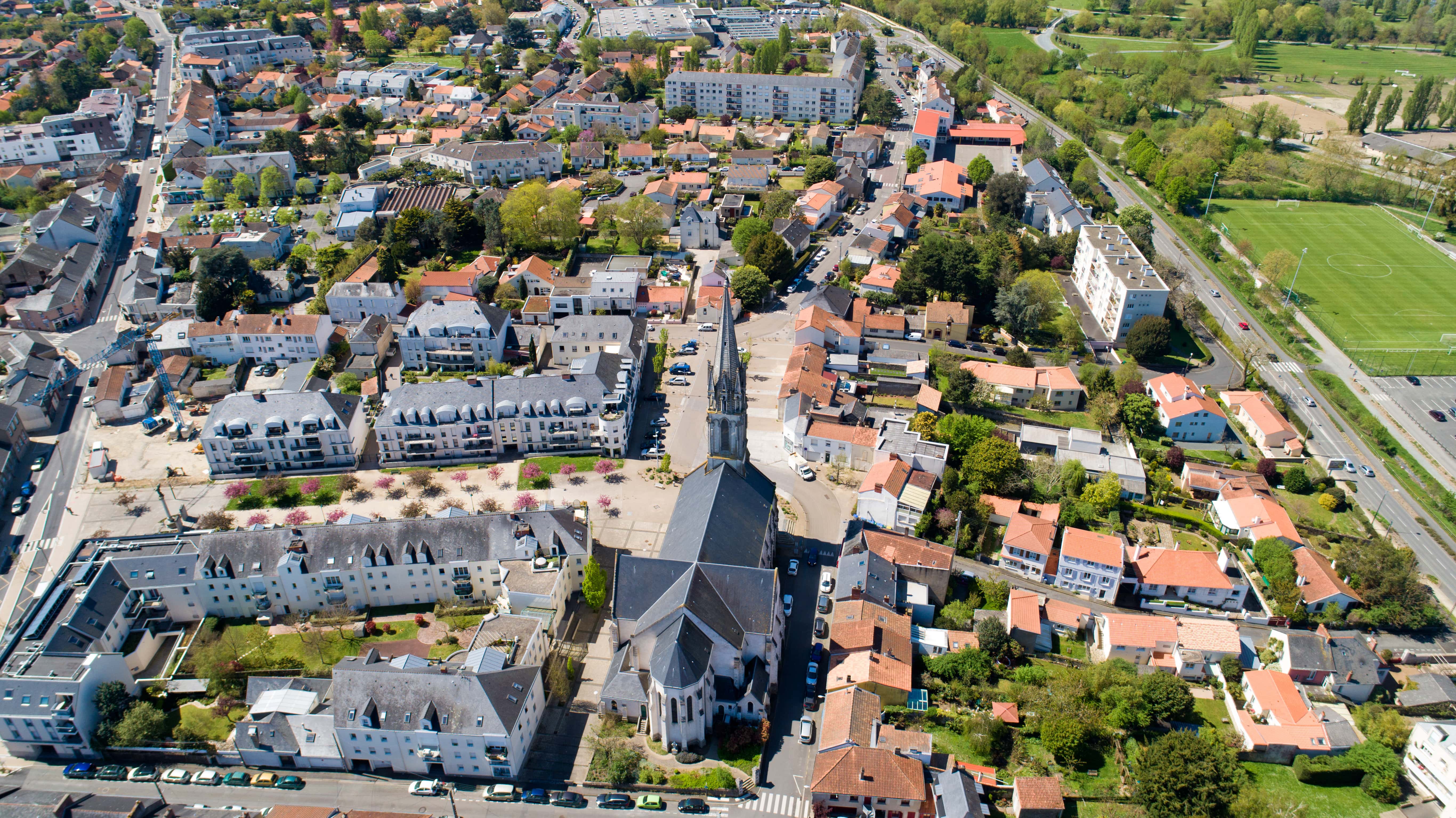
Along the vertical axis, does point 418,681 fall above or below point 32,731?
above

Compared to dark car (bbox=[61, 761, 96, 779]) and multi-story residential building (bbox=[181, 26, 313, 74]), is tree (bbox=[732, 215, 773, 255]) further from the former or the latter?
multi-story residential building (bbox=[181, 26, 313, 74])

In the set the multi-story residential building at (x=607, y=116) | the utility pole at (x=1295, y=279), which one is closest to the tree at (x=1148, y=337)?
the utility pole at (x=1295, y=279)

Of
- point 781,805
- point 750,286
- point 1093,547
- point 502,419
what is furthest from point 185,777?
point 750,286

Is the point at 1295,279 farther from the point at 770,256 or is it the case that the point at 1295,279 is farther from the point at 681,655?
the point at 681,655

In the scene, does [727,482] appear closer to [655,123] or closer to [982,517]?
[982,517]

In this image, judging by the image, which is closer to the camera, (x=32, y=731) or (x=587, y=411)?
(x=32, y=731)

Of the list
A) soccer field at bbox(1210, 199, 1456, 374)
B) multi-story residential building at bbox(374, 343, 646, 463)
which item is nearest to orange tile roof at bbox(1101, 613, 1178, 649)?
multi-story residential building at bbox(374, 343, 646, 463)

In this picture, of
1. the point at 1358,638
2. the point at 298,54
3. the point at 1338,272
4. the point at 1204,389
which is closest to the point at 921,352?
the point at 1204,389
